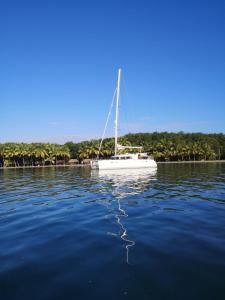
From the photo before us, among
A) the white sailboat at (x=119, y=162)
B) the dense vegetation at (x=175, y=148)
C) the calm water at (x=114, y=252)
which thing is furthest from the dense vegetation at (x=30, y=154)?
the calm water at (x=114, y=252)

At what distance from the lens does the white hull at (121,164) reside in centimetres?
5891

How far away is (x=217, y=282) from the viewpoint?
278 inches

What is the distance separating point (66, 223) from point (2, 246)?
152 inches

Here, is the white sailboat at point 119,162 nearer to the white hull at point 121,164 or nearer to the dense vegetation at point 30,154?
the white hull at point 121,164

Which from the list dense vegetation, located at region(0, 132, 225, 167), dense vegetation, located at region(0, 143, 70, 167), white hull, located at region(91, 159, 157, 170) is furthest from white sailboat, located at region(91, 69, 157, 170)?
dense vegetation, located at region(0, 143, 70, 167)

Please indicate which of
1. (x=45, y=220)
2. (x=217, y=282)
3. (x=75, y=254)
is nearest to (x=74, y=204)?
(x=45, y=220)

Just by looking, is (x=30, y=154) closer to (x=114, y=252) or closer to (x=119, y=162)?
(x=119, y=162)

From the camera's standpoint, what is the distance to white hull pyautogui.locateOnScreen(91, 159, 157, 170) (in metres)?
58.9

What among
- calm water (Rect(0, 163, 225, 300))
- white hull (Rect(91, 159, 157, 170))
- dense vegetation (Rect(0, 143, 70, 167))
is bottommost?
calm water (Rect(0, 163, 225, 300))

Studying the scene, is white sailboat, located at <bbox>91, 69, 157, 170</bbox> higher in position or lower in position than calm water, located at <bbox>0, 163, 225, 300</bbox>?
higher

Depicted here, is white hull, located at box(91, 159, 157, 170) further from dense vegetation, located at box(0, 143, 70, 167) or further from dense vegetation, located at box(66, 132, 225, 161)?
dense vegetation, located at box(0, 143, 70, 167)

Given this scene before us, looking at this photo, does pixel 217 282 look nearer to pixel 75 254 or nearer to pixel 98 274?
pixel 98 274

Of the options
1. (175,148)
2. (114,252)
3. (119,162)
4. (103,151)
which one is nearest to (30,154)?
(103,151)

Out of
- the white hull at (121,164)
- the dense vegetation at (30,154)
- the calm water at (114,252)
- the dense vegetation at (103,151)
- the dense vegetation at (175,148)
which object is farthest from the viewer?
the dense vegetation at (175,148)
